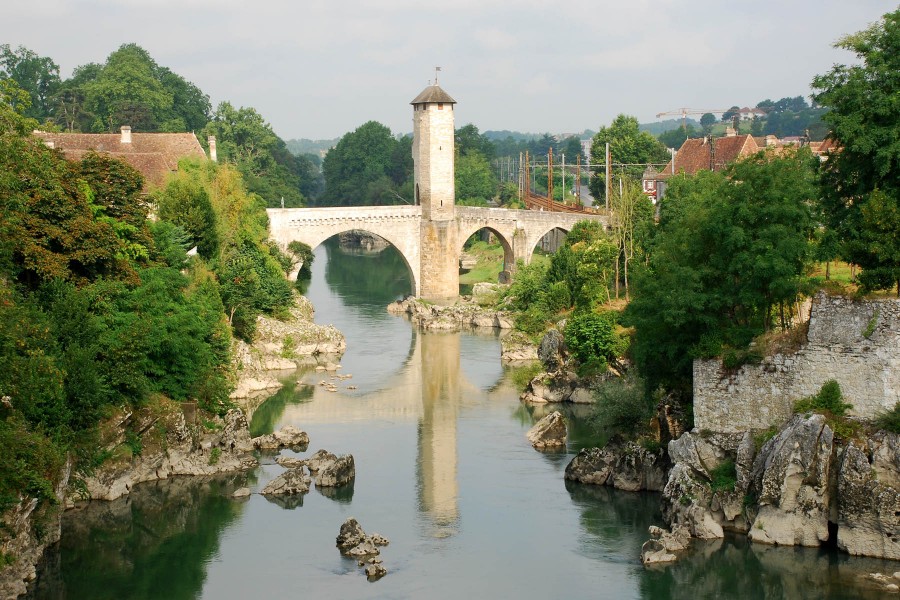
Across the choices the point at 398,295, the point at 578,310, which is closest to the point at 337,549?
the point at 578,310

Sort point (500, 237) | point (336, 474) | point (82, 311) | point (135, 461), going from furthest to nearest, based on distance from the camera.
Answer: point (500, 237)
point (336, 474)
point (135, 461)
point (82, 311)

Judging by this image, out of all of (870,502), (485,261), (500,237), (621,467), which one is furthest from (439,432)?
(485,261)

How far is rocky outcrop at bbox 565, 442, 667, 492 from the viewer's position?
25.9 metres

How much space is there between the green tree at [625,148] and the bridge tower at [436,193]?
14.4 m

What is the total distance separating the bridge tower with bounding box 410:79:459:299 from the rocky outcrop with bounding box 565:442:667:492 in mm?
27917

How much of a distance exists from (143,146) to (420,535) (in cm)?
2454

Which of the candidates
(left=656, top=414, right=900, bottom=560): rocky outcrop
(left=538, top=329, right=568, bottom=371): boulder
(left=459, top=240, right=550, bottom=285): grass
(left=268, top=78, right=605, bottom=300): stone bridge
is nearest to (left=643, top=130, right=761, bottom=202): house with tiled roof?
(left=268, top=78, right=605, bottom=300): stone bridge

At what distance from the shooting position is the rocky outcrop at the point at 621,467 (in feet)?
84.9

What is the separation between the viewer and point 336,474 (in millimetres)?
27312

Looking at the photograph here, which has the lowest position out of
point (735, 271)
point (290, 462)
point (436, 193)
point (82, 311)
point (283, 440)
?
point (290, 462)

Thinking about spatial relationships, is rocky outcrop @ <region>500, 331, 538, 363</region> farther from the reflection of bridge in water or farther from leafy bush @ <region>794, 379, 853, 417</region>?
leafy bush @ <region>794, 379, 853, 417</region>

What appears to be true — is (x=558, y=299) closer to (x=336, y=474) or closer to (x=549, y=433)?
(x=549, y=433)

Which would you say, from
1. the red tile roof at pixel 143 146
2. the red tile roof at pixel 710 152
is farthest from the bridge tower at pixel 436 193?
the red tile roof at pixel 143 146

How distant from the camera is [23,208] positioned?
2523 centimetres
